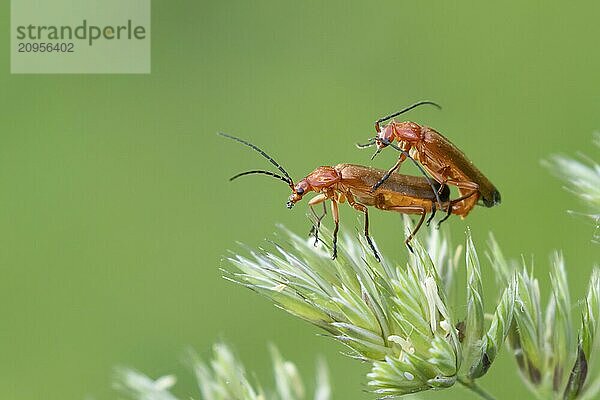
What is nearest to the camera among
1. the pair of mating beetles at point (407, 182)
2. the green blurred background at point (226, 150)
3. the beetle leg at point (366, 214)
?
the beetle leg at point (366, 214)

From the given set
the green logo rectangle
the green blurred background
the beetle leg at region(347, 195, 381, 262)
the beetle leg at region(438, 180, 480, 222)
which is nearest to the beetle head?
the beetle leg at region(347, 195, 381, 262)

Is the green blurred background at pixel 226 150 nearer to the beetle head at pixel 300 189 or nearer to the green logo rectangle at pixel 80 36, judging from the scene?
the green logo rectangle at pixel 80 36

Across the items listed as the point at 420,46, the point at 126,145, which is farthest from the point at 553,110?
the point at 126,145

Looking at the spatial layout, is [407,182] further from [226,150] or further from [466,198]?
[226,150]

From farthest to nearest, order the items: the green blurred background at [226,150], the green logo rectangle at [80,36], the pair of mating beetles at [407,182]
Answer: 1. the green logo rectangle at [80,36]
2. the green blurred background at [226,150]
3. the pair of mating beetles at [407,182]

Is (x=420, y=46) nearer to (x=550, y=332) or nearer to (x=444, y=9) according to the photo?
(x=444, y=9)

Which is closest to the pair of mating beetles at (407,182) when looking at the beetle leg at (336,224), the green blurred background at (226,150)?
the beetle leg at (336,224)

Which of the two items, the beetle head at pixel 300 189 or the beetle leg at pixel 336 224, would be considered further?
the beetle head at pixel 300 189
